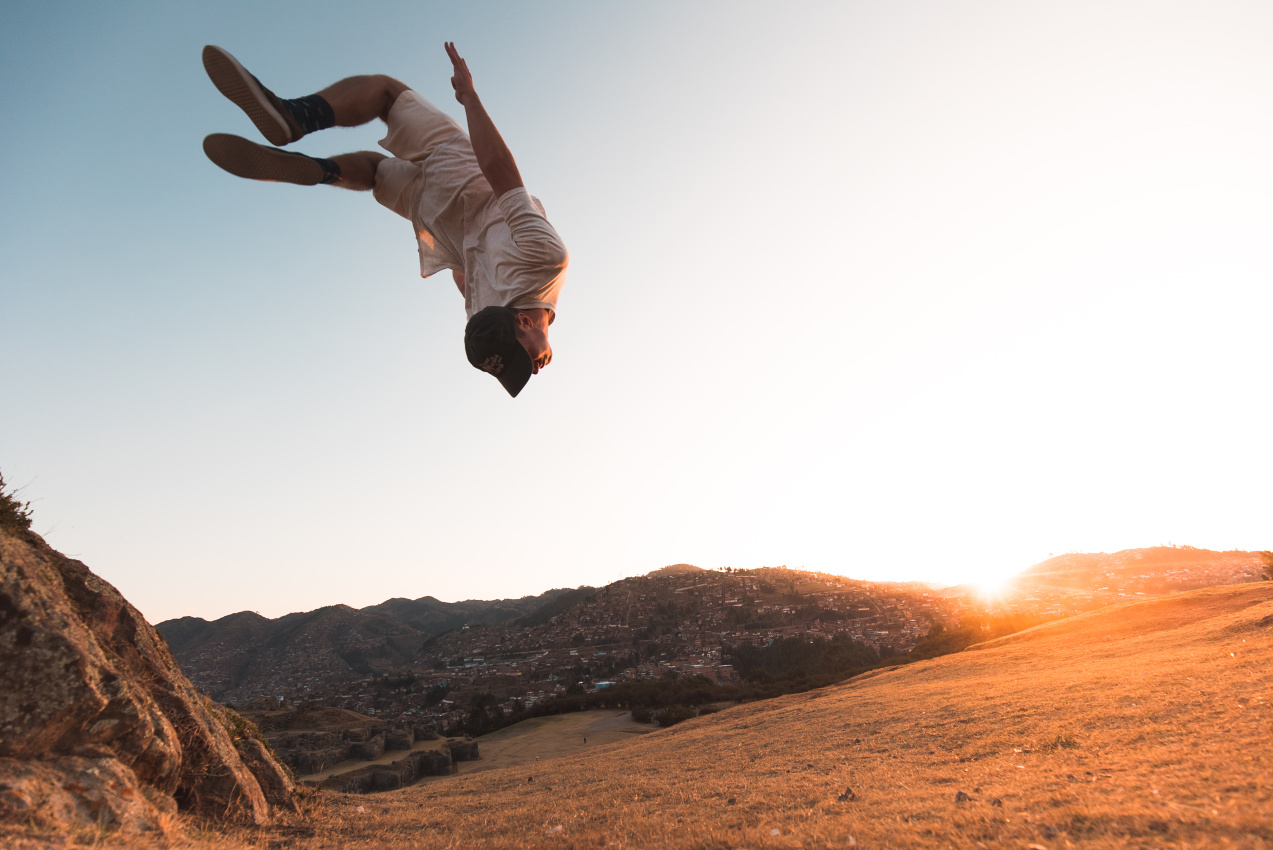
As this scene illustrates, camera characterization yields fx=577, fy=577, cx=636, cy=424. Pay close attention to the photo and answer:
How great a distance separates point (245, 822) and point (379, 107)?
489cm

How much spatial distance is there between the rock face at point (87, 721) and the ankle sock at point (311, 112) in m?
2.63

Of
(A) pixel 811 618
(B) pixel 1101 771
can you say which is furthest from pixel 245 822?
(A) pixel 811 618

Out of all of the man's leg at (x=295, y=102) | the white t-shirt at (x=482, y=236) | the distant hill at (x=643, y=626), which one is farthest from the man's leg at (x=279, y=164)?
the distant hill at (x=643, y=626)

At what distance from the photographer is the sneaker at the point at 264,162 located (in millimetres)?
3098

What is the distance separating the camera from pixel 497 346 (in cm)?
304

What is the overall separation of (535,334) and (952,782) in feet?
14.9

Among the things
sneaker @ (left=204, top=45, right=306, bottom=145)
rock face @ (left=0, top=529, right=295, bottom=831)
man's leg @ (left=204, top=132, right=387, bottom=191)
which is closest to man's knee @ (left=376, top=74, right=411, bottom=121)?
man's leg @ (left=204, top=132, right=387, bottom=191)

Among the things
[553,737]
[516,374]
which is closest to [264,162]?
[516,374]

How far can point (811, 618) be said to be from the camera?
201 ft

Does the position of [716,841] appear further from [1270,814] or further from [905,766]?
[905,766]

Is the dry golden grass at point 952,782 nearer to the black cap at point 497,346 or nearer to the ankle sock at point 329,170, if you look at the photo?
the black cap at point 497,346

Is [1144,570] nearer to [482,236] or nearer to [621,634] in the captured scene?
[621,634]

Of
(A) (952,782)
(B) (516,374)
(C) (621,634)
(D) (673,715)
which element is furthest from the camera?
(C) (621,634)

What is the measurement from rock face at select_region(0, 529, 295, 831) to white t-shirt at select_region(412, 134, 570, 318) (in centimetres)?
268
